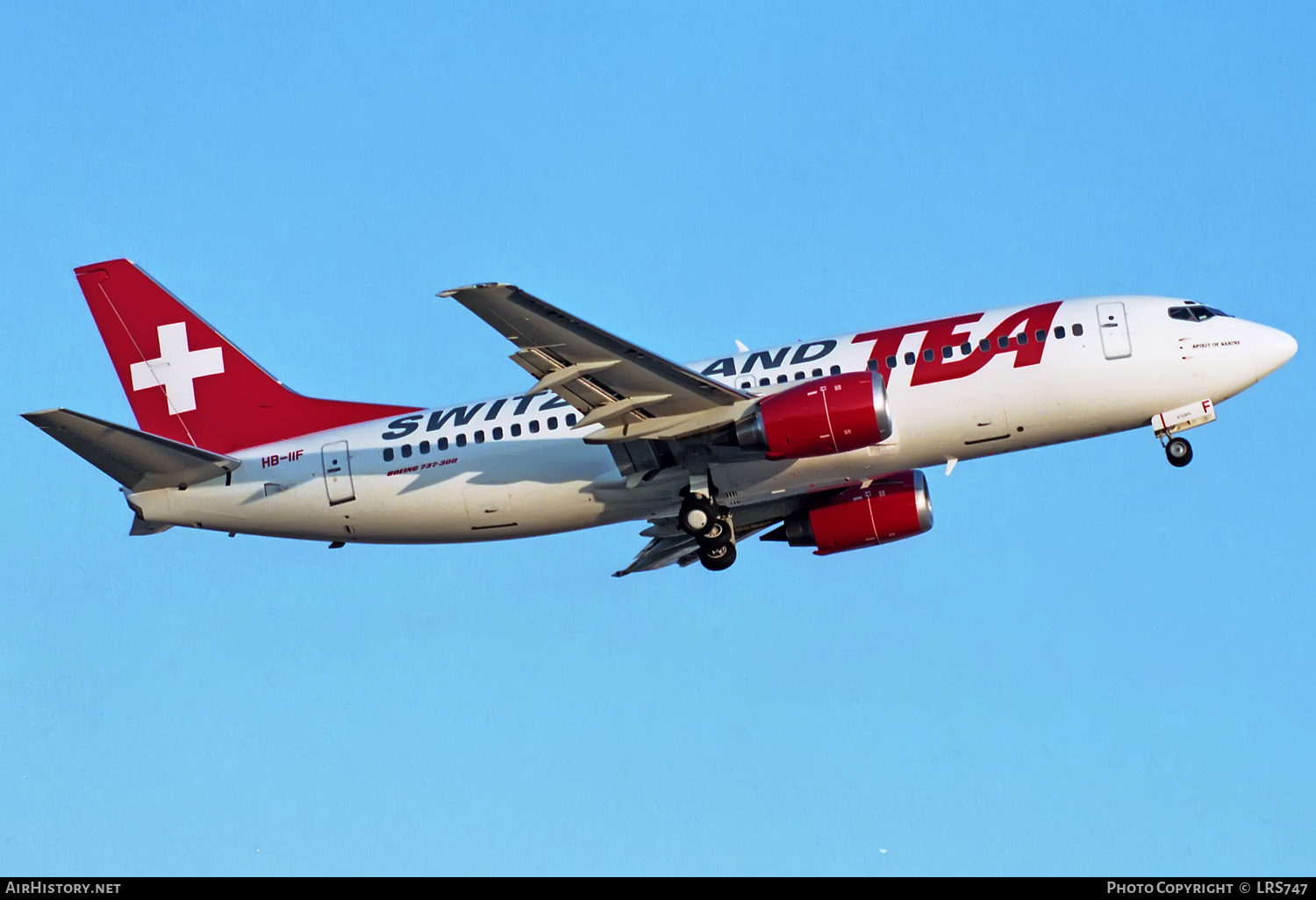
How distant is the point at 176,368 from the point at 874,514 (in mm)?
20806

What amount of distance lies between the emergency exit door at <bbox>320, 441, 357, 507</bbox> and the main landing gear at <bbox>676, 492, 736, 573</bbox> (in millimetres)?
8839

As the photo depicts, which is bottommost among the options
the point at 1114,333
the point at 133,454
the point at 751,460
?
the point at 751,460

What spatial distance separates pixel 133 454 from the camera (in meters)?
41.8

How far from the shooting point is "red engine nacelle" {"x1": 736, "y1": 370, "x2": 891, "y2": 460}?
A: 38.7 meters

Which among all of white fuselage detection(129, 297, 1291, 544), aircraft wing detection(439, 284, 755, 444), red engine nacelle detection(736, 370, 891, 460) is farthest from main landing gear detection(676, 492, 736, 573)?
red engine nacelle detection(736, 370, 891, 460)

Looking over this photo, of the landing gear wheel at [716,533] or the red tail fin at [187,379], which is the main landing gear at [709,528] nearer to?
the landing gear wheel at [716,533]

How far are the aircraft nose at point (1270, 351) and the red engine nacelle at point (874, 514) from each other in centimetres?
929

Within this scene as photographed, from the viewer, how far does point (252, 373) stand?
47094mm

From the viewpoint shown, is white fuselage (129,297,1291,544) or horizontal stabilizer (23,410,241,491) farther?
white fuselage (129,297,1291,544)

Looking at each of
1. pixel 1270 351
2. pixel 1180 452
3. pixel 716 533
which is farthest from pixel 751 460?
pixel 1270 351

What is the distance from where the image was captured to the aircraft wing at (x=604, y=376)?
119 feet

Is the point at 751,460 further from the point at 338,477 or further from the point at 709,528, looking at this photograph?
the point at 338,477

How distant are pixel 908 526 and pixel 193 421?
20659 mm

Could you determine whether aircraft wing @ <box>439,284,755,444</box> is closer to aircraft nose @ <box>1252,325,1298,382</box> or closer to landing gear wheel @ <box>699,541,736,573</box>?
landing gear wheel @ <box>699,541,736,573</box>
